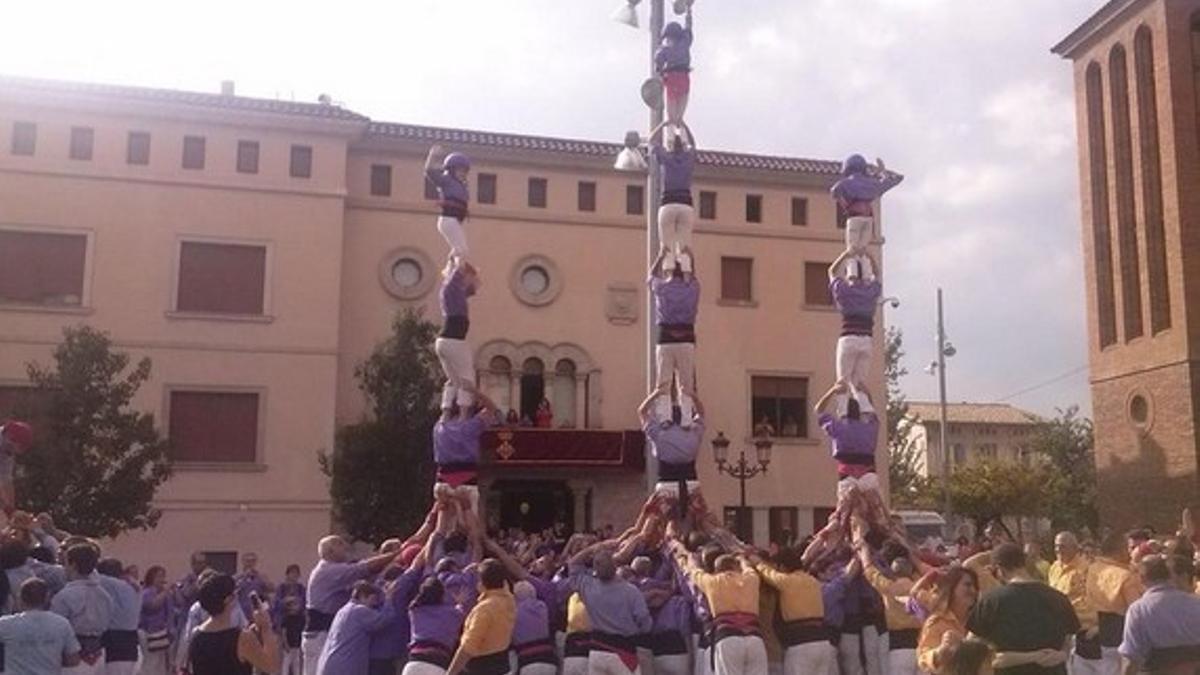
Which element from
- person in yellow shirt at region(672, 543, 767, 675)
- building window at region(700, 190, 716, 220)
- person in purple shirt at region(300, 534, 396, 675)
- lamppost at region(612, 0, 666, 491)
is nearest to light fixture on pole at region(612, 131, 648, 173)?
lamppost at region(612, 0, 666, 491)

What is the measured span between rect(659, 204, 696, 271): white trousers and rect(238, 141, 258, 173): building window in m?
19.5

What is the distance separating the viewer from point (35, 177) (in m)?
Answer: 30.0

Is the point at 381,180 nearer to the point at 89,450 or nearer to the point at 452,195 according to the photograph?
the point at 89,450

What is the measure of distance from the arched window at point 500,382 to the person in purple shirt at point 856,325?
1864 centimetres

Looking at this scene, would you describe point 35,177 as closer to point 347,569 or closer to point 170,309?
point 170,309

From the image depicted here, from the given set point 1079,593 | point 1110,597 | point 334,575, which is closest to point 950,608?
point 1110,597

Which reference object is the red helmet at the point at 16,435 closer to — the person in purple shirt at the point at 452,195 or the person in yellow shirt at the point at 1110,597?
the person in purple shirt at the point at 452,195

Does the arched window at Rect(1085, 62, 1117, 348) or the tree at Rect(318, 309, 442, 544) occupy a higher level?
the arched window at Rect(1085, 62, 1117, 348)

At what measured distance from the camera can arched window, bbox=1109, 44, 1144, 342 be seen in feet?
103

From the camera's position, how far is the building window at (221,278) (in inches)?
1211

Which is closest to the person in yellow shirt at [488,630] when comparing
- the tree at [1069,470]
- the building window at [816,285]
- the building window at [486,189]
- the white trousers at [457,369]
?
the white trousers at [457,369]

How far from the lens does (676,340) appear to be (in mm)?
14422

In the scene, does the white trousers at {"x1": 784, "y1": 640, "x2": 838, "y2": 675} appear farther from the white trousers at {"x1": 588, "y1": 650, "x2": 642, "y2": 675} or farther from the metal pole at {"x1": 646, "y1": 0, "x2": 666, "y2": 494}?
the metal pole at {"x1": 646, "y1": 0, "x2": 666, "y2": 494}

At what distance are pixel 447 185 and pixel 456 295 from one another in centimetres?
129
